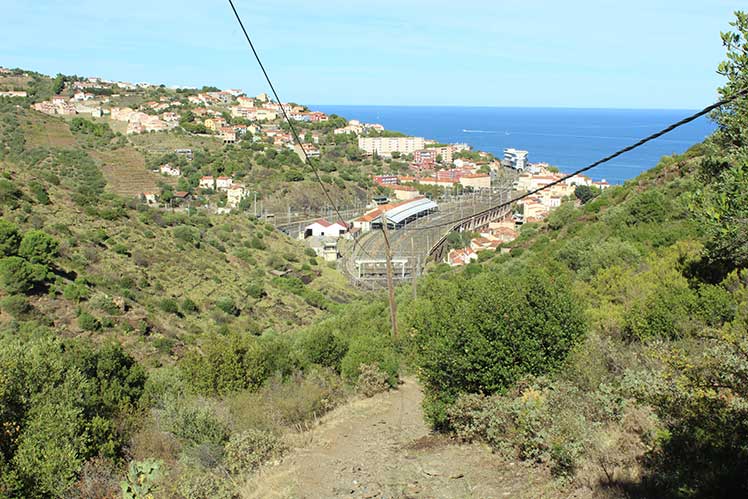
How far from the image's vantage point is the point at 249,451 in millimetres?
7086

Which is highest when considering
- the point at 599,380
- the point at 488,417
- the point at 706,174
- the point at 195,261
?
the point at 706,174

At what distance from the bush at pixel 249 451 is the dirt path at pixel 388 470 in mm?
192

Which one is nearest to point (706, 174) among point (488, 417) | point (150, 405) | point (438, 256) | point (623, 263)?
point (623, 263)

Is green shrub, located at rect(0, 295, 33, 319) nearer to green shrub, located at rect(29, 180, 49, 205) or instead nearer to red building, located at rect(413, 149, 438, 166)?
green shrub, located at rect(29, 180, 49, 205)

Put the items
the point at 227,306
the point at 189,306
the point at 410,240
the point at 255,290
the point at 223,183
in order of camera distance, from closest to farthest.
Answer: the point at 189,306 < the point at 227,306 < the point at 255,290 < the point at 410,240 < the point at 223,183

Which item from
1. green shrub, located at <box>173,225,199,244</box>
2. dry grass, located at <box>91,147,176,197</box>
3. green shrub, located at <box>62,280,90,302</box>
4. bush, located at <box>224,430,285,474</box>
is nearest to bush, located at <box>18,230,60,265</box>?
green shrub, located at <box>62,280,90,302</box>

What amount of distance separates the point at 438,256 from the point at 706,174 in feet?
131

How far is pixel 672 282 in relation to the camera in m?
10.1

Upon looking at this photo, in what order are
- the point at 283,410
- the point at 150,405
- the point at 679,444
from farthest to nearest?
the point at 150,405 → the point at 283,410 → the point at 679,444

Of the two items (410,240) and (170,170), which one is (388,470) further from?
(170,170)

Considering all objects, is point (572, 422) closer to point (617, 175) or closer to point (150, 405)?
point (150, 405)

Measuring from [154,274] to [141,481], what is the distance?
20716mm

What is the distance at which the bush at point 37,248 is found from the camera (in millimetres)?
19562

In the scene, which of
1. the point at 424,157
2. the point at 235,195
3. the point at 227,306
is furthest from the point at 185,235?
the point at 424,157
